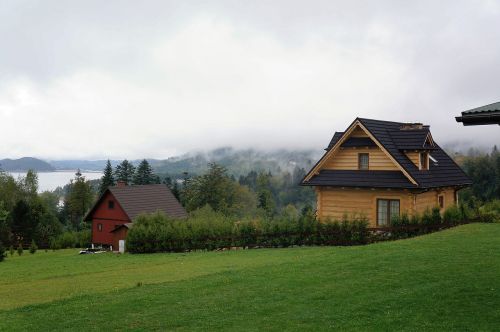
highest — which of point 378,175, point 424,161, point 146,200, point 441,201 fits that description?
point 424,161

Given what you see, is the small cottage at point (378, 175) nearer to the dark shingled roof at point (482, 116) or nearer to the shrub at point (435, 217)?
the shrub at point (435, 217)

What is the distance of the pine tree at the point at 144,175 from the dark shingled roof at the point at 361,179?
2995 inches

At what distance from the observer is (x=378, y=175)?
26.5 meters

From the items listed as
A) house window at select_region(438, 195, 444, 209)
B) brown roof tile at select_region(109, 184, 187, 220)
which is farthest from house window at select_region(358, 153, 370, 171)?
brown roof tile at select_region(109, 184, 187, 220)

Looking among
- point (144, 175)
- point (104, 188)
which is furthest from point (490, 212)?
point (144, 175)

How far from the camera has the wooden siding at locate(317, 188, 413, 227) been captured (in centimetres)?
2600

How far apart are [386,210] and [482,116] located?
18.4 meters

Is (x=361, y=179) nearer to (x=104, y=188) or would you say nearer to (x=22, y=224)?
(x=22, y=224)

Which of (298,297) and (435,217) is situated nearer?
(298,297)

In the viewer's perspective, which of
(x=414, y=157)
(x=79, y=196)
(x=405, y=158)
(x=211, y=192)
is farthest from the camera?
(x=79, y=196)

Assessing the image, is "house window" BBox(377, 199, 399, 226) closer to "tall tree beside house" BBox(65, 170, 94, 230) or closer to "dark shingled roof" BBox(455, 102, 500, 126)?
"dark shingled roof" BBox(455, 102, 500, 126)

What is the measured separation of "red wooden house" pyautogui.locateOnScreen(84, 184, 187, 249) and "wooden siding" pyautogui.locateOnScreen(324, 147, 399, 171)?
23.5 m

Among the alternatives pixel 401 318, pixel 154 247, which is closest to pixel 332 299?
pixel 401 318

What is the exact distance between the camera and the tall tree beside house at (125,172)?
10194 centimetres
